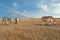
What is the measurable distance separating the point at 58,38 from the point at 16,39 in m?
4.58

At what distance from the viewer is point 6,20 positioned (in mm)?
43250

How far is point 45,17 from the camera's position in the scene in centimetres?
4525

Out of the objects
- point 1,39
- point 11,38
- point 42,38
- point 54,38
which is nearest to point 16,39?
point 11,38

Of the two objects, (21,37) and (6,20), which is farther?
(6,20)

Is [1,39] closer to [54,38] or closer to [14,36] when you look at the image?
[14,36]

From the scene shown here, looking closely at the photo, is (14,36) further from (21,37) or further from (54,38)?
(54,38)

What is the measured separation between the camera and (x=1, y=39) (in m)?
15.2

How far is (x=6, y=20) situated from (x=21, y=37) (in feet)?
91.6

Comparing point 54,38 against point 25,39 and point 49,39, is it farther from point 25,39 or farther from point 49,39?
point 25,39

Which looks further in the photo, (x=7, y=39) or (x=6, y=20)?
(x=6, y=20)

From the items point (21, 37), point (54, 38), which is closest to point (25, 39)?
point (21, 37)

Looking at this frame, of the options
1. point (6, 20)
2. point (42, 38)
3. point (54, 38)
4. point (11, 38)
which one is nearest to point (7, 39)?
point (11, 38)

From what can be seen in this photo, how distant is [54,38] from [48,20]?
2854cm

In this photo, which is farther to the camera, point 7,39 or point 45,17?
point 45,17
